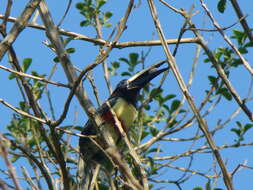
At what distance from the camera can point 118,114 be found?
16.9 ft

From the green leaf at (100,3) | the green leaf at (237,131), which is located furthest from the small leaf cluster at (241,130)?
the green leaf at (100,3)

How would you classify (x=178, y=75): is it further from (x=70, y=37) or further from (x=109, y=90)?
(x=109, y=90)

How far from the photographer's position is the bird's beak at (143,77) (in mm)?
4762

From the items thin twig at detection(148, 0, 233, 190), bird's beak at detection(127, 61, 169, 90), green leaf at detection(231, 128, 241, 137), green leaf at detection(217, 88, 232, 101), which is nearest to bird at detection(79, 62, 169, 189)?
bird's beak at detection(127, 61, 169, 90)

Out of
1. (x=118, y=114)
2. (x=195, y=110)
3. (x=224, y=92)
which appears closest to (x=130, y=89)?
(x=118, y=114)

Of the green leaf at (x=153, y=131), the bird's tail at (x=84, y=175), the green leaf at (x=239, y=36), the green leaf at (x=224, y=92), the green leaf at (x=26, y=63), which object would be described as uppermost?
the green leaf at (x=26, y=63)

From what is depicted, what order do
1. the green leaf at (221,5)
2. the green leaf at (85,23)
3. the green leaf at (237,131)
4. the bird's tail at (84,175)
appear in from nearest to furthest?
the green leaf at (221,5), the bird's tail at (84,175), the green leaf at (237,131), the green leaf at (85,23)

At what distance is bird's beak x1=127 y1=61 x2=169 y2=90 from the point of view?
4.76 m

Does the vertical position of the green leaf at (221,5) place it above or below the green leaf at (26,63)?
below

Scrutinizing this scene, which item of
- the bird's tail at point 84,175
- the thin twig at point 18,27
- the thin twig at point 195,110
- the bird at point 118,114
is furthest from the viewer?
the bird at point 118,114

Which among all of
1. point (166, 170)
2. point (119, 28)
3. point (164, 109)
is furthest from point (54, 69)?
point (164, 109)

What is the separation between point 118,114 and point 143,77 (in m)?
0.45

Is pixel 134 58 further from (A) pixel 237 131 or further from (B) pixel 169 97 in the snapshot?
(A) pixel 237 131

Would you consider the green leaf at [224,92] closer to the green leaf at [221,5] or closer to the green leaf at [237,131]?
the green leaf at [237,131]
